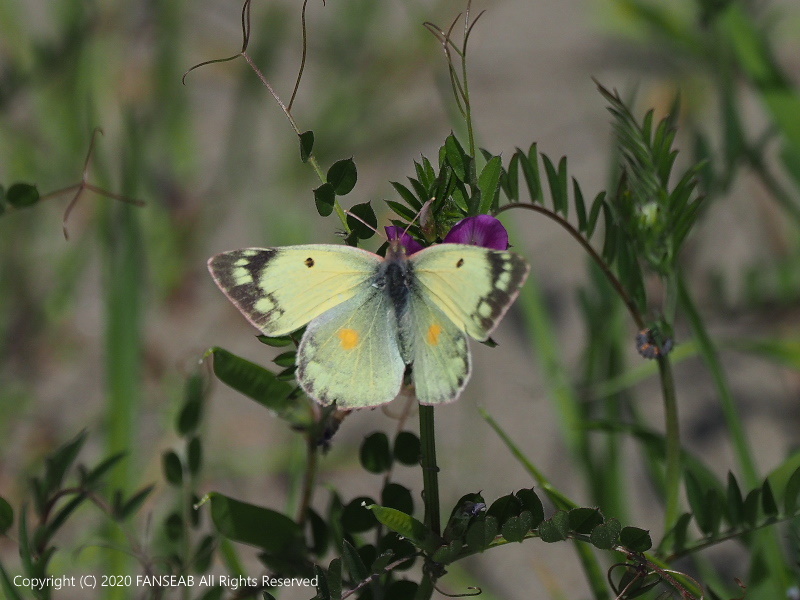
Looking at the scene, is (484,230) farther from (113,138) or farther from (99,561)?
(113,138)

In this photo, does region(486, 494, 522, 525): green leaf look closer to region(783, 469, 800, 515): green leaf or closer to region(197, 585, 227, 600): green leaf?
region(783, 469, 800, 515): green leaf

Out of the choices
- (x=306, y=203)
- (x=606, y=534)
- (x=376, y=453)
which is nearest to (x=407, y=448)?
(x=376, y=453)

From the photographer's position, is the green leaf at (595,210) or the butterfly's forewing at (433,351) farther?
the green leaf at (595,210)

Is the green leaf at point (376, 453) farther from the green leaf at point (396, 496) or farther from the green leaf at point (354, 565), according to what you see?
the green leaf at point (354, 565)

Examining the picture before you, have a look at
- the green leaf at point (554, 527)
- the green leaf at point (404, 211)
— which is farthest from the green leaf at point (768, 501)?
the green leaf at point (404, 211)

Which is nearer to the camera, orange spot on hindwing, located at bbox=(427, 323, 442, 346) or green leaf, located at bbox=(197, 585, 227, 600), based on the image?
orange spot on hindwing, located at bbox=(427, 323, 442, 346)

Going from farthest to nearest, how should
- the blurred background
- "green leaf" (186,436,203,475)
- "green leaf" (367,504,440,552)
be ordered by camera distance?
the blurred background < "green leaf" (186,436,203,475) < "green leaf" (367,504,440,552)

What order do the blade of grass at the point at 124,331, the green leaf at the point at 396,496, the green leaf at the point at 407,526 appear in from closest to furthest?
1. the green leaf at the point at 407,526
2. the green leaf at the point at 396,496
3. the blade of grass at the point at 124,331

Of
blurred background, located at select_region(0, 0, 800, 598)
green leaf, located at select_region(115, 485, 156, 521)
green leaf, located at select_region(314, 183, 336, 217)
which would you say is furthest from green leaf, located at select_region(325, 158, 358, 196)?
blurred background, located at select_region(0, 0, 800, 598)
